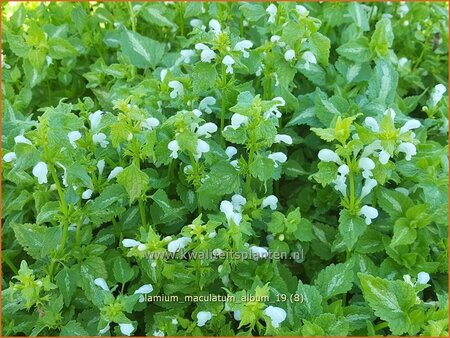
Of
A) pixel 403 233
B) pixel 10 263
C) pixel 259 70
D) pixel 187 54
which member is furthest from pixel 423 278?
pixel 10 263

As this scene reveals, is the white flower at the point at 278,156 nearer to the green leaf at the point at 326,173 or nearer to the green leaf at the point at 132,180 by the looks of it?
the green leaf at the point at 326,173

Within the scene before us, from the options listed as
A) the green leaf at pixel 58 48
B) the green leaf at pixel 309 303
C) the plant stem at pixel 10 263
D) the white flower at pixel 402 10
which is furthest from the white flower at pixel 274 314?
the white flower at pixel 402 10

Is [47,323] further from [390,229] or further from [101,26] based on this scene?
[101,26]

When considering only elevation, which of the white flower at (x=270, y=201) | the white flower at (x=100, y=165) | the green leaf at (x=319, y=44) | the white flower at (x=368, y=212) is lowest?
the white flower at (x=270, y=201)

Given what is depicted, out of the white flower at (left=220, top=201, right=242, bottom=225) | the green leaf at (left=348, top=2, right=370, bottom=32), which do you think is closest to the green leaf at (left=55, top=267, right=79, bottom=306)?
the white flower at (left=220, top=201, right=242, bottom=225)

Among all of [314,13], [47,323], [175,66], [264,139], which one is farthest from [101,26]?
[47,323]

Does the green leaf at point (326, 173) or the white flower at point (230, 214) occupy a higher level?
the green leaf at point (326, 173)

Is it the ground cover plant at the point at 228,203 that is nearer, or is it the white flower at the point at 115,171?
the ground cover plant at the point at 228,203

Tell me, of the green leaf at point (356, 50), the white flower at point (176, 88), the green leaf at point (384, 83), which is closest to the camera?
the white flower at point (176, 88)
